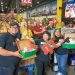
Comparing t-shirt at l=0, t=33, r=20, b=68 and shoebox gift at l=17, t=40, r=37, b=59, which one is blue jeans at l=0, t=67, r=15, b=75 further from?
shoebox gift at l=17, t=40, r=37, b=59

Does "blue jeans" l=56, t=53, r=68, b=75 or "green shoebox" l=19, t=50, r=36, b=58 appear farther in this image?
"blue jeans" l=56, t=53, r=68, b=75

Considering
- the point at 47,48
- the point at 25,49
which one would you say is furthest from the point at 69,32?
the point at 25,49

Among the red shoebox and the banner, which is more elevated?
the banner

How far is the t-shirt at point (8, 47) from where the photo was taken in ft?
12.7

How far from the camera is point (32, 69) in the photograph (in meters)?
5.13

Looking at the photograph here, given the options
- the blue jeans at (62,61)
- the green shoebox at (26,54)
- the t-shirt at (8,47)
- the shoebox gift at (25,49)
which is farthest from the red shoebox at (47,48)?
the blue jeans at (62,61)

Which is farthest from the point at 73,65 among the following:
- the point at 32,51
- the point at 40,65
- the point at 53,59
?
the point at 32,51

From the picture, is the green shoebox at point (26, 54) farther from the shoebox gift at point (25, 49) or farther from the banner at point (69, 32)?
the banner at point (69, 32)

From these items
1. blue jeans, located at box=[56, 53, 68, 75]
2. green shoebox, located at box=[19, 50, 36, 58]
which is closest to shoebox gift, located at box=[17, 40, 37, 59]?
green shoebox, located at box=[19, 50, 36, 58]

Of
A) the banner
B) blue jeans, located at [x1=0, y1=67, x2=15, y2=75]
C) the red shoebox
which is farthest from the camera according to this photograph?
the banner

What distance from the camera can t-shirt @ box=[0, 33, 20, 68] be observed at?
12.7ft

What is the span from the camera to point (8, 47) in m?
3.96

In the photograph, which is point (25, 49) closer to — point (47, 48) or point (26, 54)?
point (26, 54)

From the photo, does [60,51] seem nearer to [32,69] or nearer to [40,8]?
[32,69]
